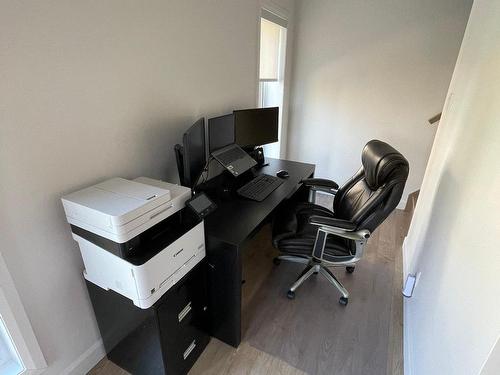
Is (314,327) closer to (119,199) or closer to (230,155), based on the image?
(230,155)

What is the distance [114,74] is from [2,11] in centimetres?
44

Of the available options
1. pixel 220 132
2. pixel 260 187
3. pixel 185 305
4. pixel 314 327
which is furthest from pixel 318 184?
pixel 185 305

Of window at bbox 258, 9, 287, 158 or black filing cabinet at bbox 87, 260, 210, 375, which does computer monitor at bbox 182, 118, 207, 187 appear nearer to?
black filing cabinet at bbox 87, 260, 210, 375

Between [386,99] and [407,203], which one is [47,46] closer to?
[386,99]

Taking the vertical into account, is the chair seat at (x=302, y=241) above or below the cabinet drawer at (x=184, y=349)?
above

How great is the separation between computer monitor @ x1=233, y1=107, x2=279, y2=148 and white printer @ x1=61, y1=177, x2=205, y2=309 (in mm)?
1045

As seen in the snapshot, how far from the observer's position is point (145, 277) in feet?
3.29

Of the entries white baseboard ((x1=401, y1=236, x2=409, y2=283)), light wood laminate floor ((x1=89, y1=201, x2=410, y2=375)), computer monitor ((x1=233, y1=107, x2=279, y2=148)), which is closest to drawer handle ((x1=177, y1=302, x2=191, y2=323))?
light wood laminate floor ((x1=89, y1=201, x2=410, y2=375))

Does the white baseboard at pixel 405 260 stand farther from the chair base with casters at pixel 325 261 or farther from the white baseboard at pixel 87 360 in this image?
the white baseboard at pixel 87 360

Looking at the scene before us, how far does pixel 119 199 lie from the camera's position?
107cm

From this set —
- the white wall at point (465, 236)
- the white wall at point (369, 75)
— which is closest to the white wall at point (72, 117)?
the white wall at point (465, 236)

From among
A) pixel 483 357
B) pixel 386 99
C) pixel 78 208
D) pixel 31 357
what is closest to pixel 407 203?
pixel 386 99

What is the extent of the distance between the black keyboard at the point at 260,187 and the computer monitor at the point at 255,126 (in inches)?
15.0

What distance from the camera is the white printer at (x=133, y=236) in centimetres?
99
